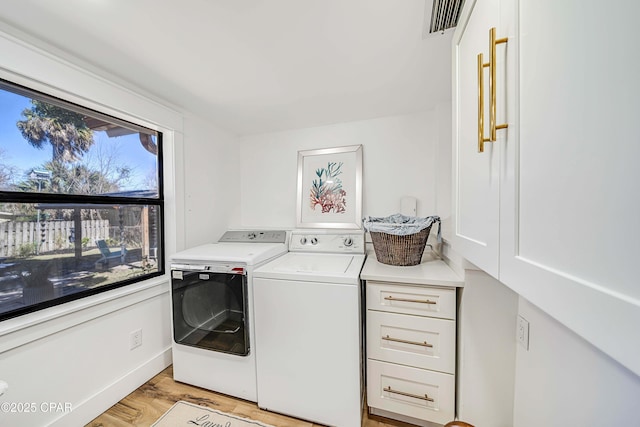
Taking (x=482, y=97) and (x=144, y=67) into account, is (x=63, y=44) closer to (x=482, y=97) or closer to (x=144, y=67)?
(x=144, y=67)

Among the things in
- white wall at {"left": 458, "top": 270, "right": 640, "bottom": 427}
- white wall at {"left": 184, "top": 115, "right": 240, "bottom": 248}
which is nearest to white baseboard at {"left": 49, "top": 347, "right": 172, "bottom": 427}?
white wall at {"left": 184, "top": 115, "right": 240, "bottom": 248}

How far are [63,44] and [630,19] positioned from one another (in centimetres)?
203

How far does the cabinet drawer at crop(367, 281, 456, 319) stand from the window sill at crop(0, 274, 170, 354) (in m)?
1.62

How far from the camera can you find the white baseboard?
4.20 ft

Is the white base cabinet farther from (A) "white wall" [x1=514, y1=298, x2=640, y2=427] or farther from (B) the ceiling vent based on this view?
(B) the ceiling vent

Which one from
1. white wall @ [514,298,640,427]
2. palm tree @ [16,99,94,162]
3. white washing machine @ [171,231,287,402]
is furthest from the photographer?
white washing machine @ [171,231,287,402]

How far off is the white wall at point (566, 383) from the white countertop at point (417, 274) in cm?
32

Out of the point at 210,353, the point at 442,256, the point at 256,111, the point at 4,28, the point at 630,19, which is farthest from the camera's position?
the point at 256,111

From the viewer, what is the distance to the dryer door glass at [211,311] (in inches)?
58.2

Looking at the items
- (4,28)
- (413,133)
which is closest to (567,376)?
(413,133)

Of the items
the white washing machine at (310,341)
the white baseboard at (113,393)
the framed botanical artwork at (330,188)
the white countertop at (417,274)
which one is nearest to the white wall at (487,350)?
the white countertop at (417,274)

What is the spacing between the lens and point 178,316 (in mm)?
1626

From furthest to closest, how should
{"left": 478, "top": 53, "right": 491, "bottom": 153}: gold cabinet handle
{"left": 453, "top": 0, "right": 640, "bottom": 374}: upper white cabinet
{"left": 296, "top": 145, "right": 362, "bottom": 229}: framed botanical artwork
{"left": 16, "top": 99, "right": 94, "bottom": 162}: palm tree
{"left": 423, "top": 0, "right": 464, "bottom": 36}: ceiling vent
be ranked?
{"left": 296, "top": 145, "right": 362, "bottom": 229}: framed botanical artwork → {"left": 16, "top": 99, "right": 94, "bottom": 162}: palm tree → {"left": 423, "top": 0, "right": 464, "bottom": 36}: ceiling vent → {"left": 478, "top": 53, "right": 491, "bottom": 153}: gold cabinet handle → {"left": 453, "top": 0, "right": 640, "bottom": 374}: upper white cabinet

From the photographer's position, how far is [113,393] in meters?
1.46
